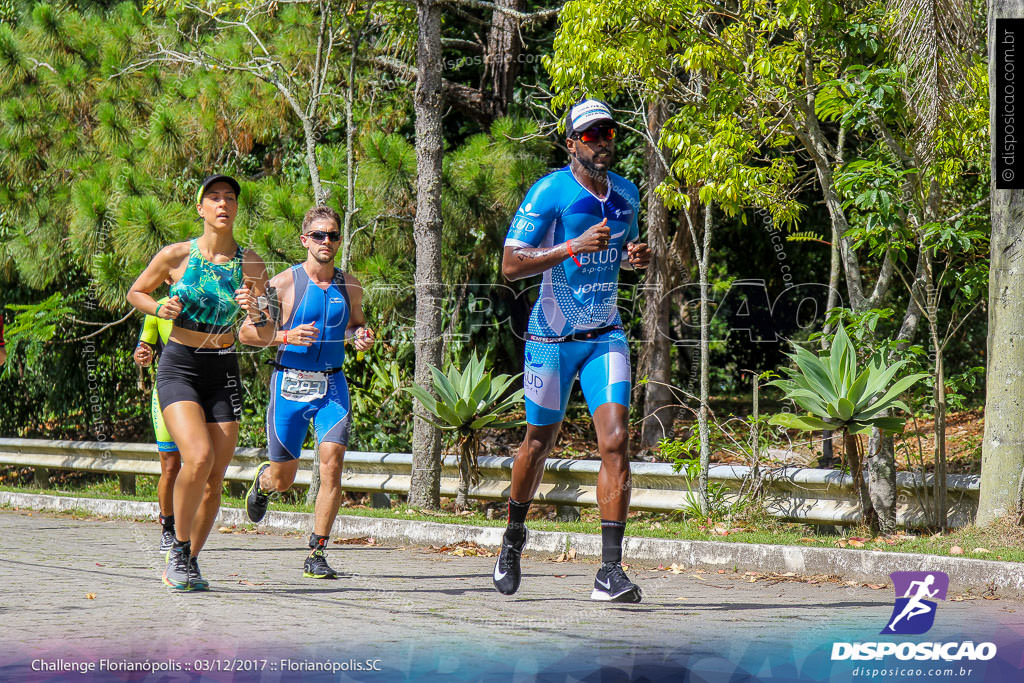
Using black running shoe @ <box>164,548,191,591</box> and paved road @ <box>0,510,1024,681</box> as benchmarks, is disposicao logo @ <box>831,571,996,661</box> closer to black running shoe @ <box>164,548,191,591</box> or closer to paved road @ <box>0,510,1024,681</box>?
paved road @ <box>0,510,1024,681</box>

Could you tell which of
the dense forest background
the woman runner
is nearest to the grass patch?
the dense forest background

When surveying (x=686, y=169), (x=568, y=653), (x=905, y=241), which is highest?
(x=686, y=169)

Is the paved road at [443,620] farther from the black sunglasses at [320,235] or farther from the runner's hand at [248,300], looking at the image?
the black sunglasses at [320,235]

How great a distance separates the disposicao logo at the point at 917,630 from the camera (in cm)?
484

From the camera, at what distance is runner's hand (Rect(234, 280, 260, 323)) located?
6.76 m

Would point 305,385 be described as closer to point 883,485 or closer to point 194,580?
point 194,580

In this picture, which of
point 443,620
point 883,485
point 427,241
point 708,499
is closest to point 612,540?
point 443,620

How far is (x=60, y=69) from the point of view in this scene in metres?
15.7

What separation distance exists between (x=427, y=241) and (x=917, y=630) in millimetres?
6621

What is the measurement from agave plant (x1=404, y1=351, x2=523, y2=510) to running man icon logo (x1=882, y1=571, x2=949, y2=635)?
435 cm

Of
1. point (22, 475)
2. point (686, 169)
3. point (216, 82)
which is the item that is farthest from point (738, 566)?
point (22, 475)

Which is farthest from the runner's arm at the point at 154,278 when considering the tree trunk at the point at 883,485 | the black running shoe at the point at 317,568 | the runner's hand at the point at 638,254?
the tree trunk at the point at 883,485

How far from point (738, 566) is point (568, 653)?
11.6 feet

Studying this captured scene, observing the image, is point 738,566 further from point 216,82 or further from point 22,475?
point 22,475
